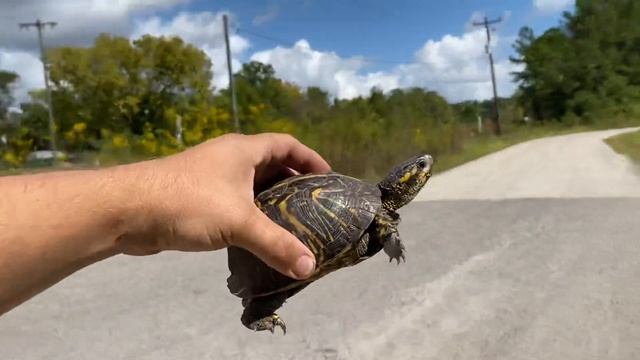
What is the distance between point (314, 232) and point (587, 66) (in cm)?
5115

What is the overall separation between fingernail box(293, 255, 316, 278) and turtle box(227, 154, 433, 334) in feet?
0.42

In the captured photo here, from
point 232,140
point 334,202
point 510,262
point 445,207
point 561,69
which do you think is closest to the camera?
point 232,140

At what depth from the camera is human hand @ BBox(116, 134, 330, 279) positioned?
5.34 ft

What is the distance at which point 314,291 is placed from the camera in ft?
18.6

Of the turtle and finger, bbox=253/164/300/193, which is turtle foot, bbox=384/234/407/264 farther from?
finger, bbox=253/164/300/193

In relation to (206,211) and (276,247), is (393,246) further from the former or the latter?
(206,211)

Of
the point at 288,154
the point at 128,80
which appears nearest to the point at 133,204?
the point at 288,154

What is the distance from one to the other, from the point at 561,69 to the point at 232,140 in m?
51.1

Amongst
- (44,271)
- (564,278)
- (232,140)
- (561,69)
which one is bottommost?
(564,278)

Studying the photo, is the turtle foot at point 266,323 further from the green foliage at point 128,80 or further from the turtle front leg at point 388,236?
the green foliage at point 128,80

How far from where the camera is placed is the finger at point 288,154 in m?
2.05

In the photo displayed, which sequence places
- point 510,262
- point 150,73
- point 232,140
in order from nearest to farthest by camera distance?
point 232,140 < point 510,262 < point 150,73

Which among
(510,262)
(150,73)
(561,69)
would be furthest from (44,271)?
(561,69)

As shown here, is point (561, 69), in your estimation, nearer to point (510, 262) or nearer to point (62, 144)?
point (62, 144)
